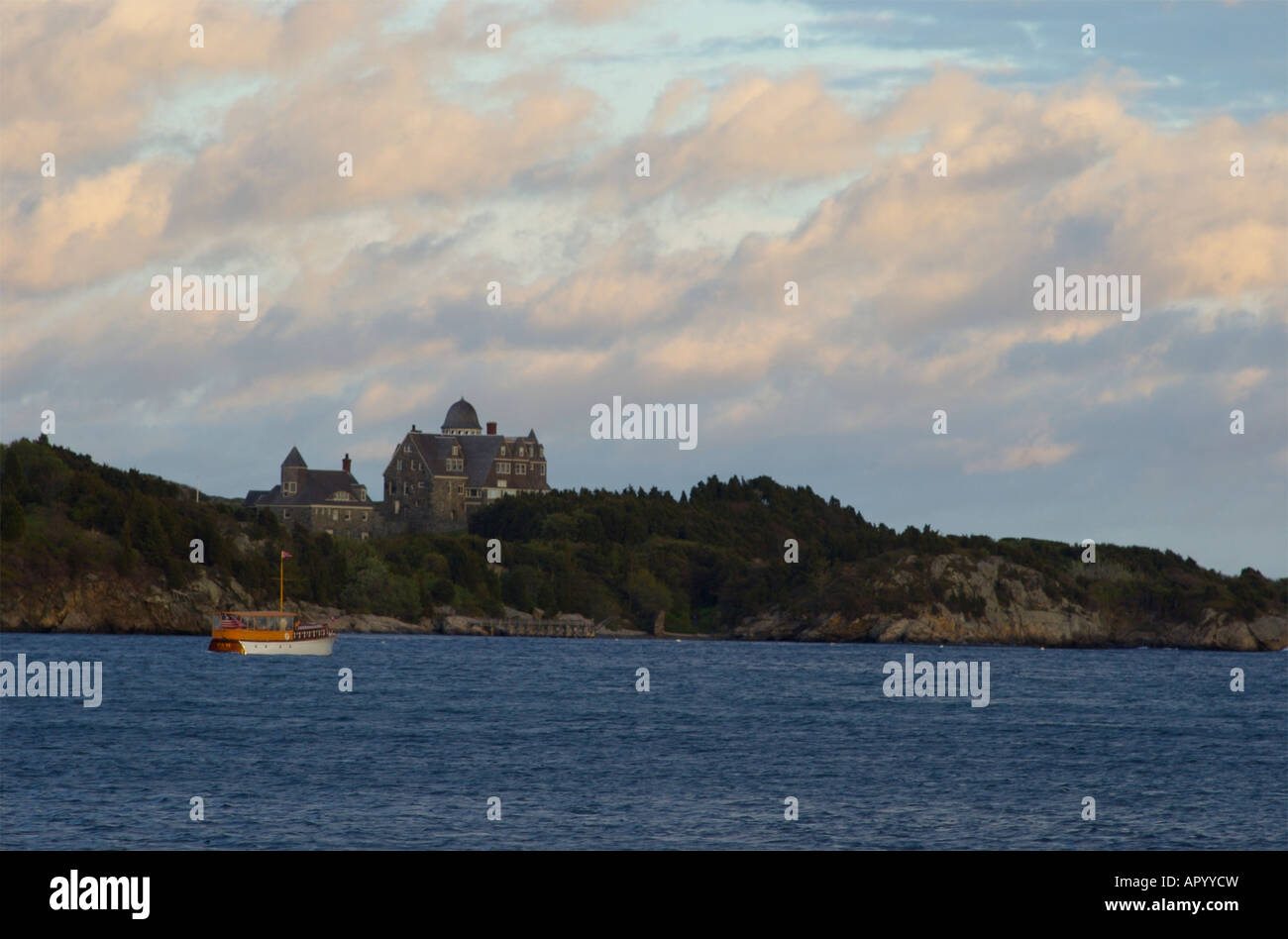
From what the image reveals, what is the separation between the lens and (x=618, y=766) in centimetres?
5700

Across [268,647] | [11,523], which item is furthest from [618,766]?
[11,523]

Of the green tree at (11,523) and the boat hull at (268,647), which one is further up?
the green tree at (11,523)

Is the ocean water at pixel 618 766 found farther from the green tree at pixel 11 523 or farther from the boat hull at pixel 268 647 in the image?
the green tree at pixel 11 523

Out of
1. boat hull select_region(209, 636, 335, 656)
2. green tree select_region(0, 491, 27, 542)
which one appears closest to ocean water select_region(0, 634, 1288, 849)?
boat hull select_region(209, 636, 335, 656)

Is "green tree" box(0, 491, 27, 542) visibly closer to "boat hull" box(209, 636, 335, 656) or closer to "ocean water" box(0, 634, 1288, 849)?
"boat hull" box(209, 636, 335, 656)

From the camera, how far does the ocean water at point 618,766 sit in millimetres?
41938

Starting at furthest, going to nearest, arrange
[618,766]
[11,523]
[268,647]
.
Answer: [11,523] < [268,647] < [618,766]

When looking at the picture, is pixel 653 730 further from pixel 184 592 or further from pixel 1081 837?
pixel 184 592

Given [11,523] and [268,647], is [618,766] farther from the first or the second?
[11,523]

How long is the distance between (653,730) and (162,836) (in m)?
35.4

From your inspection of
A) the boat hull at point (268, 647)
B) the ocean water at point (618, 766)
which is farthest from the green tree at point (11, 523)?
the ocean water at point (618, 766)

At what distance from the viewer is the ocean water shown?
41.9m

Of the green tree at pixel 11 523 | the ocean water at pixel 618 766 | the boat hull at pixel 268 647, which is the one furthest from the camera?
the green tree at pixel 11 523
